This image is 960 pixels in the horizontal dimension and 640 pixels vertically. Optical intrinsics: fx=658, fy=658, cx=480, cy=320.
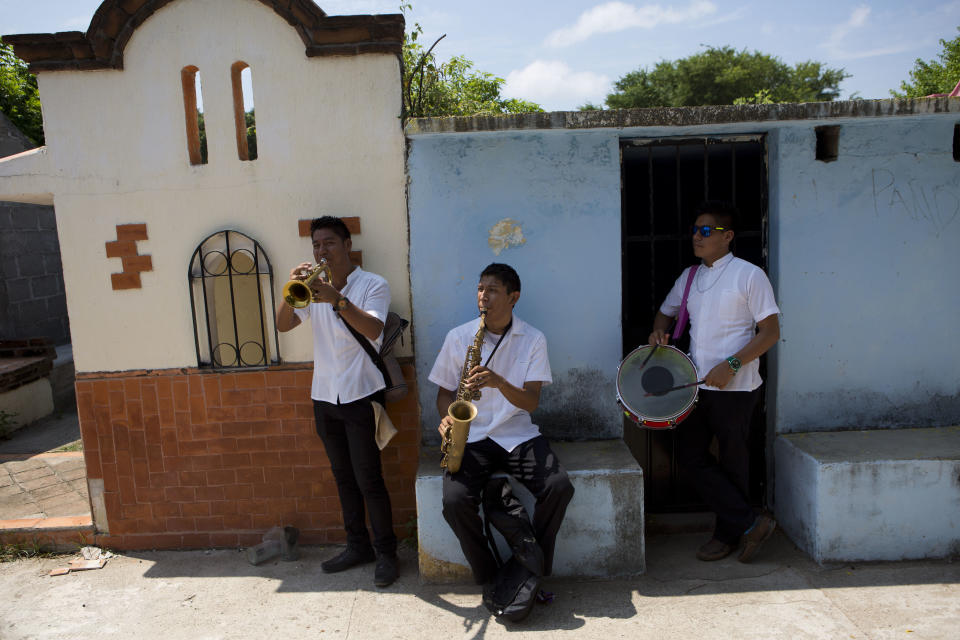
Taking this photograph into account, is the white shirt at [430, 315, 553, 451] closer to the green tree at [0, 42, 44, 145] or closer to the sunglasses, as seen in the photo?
the sunglasses

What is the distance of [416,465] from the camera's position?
4.40 m

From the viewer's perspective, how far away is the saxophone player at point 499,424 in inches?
142

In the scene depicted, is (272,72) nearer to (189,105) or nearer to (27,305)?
(189,105)

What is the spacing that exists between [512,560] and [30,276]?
9.92 metres

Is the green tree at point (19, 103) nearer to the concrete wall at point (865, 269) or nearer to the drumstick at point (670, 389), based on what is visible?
the drumstick at point (670, 389)

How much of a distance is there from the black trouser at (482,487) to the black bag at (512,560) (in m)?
0.08

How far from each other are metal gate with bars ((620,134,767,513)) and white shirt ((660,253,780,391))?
0.58 meters

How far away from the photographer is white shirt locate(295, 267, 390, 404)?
387 centimetres

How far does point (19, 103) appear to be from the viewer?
12586mm

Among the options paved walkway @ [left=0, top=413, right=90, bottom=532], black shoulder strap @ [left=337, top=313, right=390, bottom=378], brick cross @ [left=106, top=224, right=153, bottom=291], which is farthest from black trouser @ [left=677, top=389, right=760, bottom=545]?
paved walkway @ [left=0, top=413, right=90, bottom=532]

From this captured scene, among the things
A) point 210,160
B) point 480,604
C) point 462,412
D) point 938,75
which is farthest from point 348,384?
point 938,75

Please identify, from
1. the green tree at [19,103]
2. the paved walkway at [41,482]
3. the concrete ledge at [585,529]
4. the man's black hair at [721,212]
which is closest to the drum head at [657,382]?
the concrete ledge at [585,529]

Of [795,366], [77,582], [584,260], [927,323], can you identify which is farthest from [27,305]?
[927,323]

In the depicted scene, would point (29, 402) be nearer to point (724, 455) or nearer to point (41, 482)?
point (41, 482)
